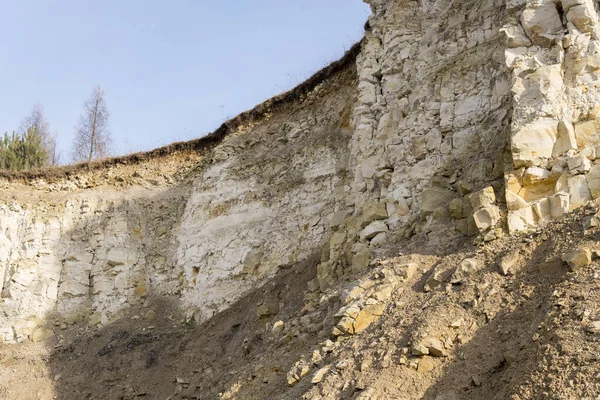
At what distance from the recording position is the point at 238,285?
55.5 feet

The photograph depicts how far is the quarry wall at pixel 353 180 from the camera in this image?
1027 cm

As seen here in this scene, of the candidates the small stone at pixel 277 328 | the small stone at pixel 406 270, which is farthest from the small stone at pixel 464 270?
the small stone at pixel 277 328

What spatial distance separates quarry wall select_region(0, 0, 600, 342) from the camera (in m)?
10.3

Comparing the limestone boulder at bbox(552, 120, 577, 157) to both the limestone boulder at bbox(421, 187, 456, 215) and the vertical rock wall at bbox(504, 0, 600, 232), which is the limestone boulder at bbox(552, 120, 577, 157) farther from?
the limestone boulder at bbox(421, 187, 456, 215)

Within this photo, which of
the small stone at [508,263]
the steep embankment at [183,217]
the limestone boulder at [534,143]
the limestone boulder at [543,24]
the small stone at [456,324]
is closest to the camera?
the small stone at [456,324]

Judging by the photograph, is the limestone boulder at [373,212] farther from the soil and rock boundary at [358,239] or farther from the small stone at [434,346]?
the small stone at [434,346]

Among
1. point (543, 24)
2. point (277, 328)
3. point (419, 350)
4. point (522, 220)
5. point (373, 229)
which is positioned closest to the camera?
point (419, 350)

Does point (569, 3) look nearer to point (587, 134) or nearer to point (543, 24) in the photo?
point (543, 24)

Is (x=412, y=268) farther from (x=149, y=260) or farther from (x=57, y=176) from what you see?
(x=57, y=176)

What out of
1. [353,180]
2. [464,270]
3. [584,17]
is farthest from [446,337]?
[353,180]

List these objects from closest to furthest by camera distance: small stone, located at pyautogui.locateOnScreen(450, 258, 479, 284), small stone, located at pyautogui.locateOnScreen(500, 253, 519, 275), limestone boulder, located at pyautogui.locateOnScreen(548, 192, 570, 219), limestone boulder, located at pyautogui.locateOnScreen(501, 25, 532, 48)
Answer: small stone, located at pyautogui.locateOnScreen(500, 253, 519, 275) < small stone, located at pyautogui.locateOnScreen(450, 258, 479, 284) < limestone boulder, located at pyautogui.locateOnScreen(548, 192, 570, 219) < limestone boulder, located at pyautogui.locateOnScreen(501, 25, 532, 48)

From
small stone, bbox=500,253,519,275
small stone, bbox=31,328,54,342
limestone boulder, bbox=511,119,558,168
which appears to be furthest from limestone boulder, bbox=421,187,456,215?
small stone, bbox=31,328,54,342

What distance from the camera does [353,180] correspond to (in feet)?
48.6

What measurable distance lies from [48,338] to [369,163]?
10483 mm
